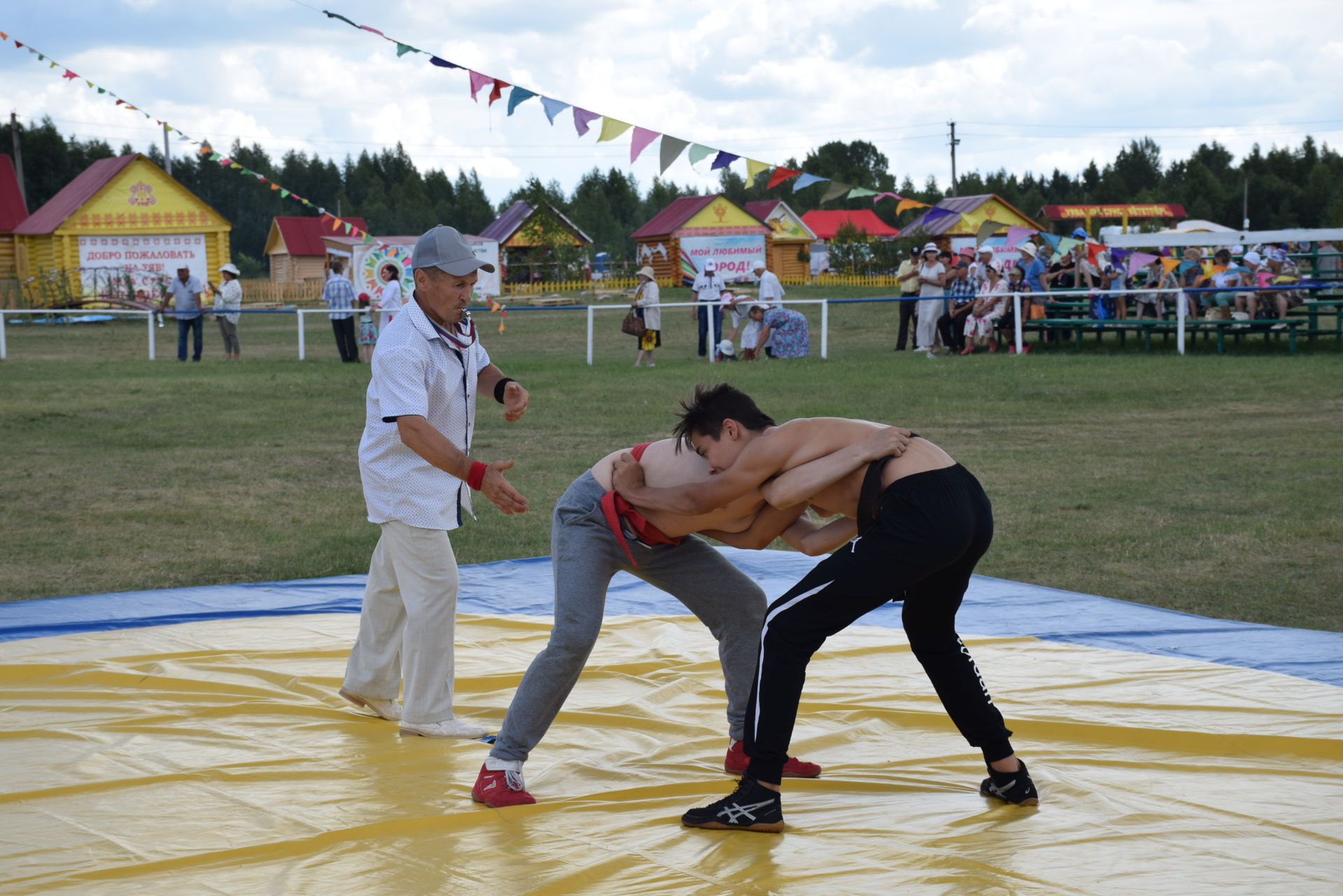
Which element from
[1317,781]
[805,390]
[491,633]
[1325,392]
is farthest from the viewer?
[805,390]

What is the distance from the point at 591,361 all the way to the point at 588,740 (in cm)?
1583

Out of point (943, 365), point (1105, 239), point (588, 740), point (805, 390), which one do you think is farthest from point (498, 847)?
point (1105, 239)

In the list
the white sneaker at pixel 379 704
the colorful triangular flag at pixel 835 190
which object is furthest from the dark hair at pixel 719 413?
the colorful triangular flag at pixel 835 190

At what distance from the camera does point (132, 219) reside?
3891 cm

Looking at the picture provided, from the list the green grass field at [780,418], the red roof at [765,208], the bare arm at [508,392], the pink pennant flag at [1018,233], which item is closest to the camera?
the bare arm at [508,392]

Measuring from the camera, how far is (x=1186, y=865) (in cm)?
307

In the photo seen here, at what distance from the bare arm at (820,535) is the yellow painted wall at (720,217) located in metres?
48.8

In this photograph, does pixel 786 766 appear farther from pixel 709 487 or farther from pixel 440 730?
pixel 440 730

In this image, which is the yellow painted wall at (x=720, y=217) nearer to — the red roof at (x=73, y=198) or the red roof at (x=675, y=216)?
the red roof at (x=675, y=216)

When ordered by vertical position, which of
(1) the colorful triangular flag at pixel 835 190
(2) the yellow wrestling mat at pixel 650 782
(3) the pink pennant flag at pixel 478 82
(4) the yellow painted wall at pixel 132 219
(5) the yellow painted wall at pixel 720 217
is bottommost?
(2) the yellow wrestling mat at pixel 650 782

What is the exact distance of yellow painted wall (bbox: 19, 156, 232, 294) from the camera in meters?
38.2

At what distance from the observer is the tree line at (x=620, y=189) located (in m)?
66.9

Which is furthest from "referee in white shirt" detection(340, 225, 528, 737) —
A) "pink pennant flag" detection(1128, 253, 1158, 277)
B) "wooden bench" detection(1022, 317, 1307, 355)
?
"pink pennant flag" detection(1128, 253, 1158, 277)

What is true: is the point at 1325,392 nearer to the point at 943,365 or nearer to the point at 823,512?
the point at 943,365
